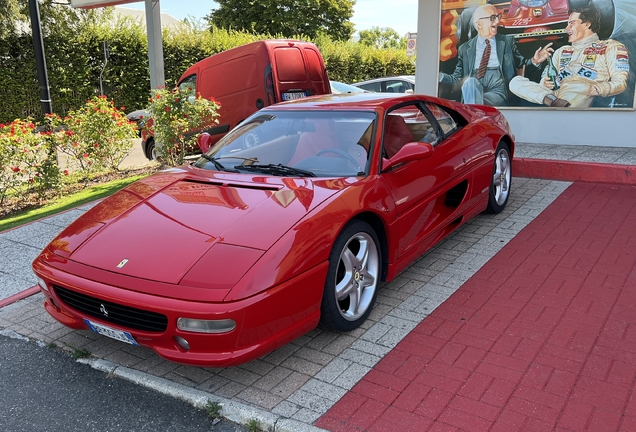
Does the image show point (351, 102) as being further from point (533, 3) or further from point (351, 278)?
point (533, 3)

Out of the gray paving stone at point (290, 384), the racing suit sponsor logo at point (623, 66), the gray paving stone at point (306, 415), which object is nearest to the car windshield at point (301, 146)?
the gray paving stone at point (290, 384)

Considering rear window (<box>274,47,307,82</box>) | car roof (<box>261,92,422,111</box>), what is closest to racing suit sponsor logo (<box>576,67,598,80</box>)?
rear window (<box>274,47,307,82</box>)

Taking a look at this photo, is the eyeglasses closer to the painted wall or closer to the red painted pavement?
the painted wall

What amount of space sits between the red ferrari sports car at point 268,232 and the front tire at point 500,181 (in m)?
0.78

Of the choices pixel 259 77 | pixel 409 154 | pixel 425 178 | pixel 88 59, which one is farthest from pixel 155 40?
pixel 88 59

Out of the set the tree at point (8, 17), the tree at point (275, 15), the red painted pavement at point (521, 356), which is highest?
the tree at point (275, 15)

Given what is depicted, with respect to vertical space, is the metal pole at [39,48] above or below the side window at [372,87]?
above

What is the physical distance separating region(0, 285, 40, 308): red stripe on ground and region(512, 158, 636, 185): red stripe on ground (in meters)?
6.12

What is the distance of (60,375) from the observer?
338 centimetres

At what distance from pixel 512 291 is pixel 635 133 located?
18.8 feet

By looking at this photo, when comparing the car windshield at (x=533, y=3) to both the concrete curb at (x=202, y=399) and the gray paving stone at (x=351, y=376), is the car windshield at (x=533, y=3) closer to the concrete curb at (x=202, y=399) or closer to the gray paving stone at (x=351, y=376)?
the gray paving stone at (x=351, y=376)

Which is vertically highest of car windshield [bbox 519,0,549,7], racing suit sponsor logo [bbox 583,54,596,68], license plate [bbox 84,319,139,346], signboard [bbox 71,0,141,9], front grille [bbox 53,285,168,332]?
signboard [bbox 71,0,141,9]

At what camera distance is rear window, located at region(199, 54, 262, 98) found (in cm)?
898

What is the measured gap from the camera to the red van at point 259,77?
8719 mm
